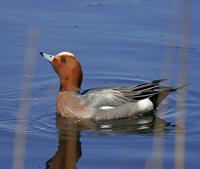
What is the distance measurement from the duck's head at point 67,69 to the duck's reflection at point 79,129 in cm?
47

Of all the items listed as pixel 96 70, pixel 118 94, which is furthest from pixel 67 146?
pixel 96 70

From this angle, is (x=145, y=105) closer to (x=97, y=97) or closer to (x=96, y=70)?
(x=97, y=97)

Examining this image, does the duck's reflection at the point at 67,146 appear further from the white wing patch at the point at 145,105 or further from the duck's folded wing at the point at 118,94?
the white wing patch at the point at 145,105

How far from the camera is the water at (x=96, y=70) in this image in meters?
7.44

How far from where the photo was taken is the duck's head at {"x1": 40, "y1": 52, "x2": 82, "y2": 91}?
29.7 ft

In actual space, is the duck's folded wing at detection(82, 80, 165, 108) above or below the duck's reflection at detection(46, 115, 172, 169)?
above

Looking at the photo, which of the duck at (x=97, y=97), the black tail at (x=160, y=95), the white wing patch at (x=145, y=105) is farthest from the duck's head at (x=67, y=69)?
the black tail at (x=160, y=95)

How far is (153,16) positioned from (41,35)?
167 centimetres

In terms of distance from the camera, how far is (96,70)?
9.73 metres

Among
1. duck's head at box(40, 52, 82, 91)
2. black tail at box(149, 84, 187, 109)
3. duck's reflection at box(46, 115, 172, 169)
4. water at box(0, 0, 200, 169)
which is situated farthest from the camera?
duck's head at box(40, 52, 82, 91)

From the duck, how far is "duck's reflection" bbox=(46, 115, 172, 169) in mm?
107

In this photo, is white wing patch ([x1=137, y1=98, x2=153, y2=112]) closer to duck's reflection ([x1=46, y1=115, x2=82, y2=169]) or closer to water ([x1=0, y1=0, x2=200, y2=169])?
water ([x1=0, y1=0, x2=200, y2=169])

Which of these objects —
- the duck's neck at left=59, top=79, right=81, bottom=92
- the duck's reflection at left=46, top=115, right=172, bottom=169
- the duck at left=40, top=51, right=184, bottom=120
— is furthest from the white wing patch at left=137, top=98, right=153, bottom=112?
the duck's neck at left=59, top=79, right=81, bottom=92

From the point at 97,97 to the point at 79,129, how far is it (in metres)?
0.63
